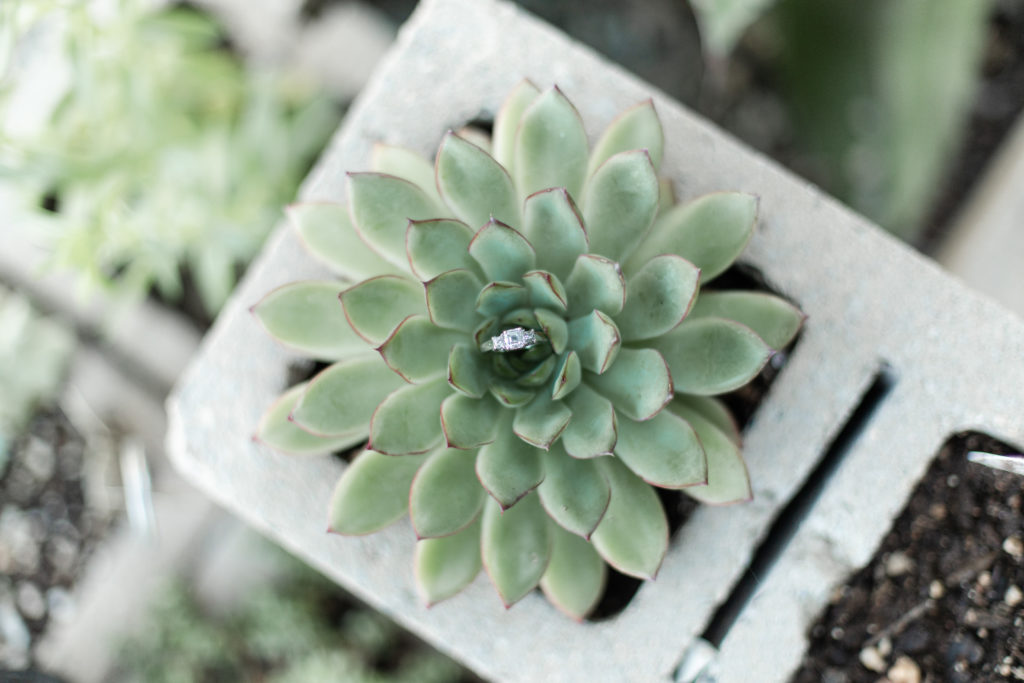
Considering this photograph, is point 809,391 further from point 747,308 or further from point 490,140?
point 490,140

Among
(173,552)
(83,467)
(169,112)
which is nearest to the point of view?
(169,112)

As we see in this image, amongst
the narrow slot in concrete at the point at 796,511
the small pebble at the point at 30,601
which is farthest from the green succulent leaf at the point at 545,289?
the small pebble at the point at 30,601

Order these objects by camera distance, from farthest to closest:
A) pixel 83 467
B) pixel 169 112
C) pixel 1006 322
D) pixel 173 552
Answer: pixel 83 467 < pixel 173 552 < pixel 169 112 < pixel 1006 322

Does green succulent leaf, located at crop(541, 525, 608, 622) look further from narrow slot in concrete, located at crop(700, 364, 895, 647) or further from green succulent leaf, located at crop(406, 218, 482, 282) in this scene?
green succulent leaf, located at crop(406, 218, 482, 282)

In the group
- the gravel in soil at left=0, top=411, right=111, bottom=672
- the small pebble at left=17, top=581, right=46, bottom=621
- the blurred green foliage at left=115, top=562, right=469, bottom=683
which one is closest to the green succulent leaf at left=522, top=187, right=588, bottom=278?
the blurred green foliage at left=115, top=562, right=469, bottom=683

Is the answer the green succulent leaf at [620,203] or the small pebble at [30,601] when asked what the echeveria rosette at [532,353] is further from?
the small pebble at [30,601]

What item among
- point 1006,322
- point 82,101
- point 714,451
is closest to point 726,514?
point 714,451
